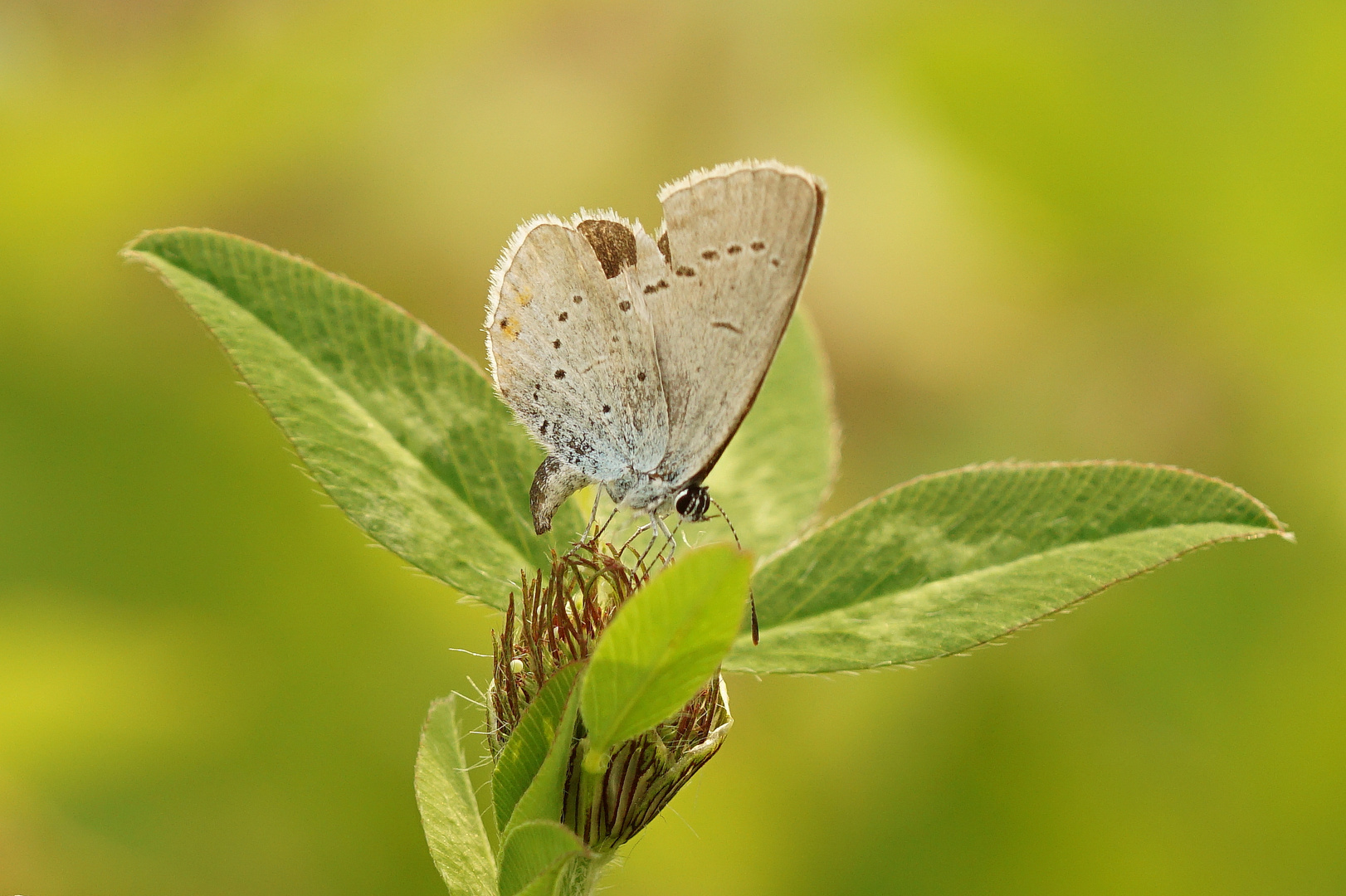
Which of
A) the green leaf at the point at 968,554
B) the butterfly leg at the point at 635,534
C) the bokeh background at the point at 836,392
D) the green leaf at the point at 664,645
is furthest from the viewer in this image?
the bokeh background at the point at 836,392

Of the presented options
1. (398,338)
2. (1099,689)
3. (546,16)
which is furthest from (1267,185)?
(398,338)

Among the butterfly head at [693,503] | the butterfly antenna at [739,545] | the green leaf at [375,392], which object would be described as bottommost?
the butterfly antenna at [739,545]

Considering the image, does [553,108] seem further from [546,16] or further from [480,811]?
[480,811]

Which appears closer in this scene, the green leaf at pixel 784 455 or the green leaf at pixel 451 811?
the green leaf at pixel 451 811

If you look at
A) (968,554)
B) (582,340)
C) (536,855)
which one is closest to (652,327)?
(582,340)

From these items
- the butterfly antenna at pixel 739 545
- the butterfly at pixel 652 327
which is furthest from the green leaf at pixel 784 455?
the butterfly at pixel 652 327

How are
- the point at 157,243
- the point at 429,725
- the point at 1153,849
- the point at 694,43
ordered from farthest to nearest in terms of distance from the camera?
the point at 694,43 → the point at 1153,849 → the point at 157,243 → the point at 429,725

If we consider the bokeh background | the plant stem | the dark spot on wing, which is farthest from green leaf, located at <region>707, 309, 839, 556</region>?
the bokeh background

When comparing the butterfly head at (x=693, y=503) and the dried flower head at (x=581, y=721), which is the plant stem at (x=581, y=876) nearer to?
the dried flower head at (x=581, y=721)
